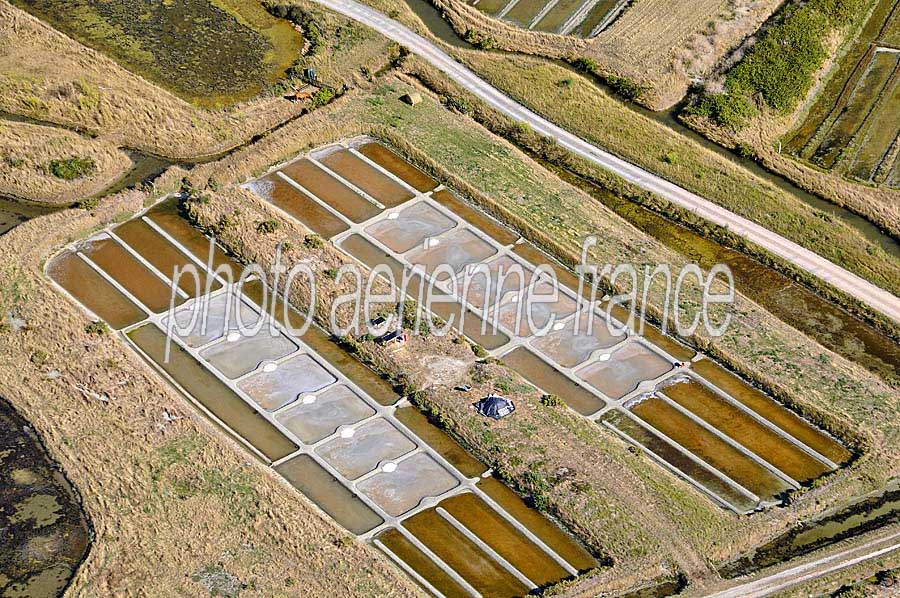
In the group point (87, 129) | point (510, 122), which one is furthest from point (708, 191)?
point (87, 129)

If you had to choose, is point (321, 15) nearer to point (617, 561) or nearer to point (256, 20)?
point (256, 20)

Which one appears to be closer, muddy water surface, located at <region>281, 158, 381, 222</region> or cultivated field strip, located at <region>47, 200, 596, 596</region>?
cultivated field strip, located at <region>47, 200, 596, 596</region>

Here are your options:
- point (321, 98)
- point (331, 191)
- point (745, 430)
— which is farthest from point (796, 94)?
point (331, 191)

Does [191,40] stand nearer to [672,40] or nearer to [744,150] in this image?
[672,40]

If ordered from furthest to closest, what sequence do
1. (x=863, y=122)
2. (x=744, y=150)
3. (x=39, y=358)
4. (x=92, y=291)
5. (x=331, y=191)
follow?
(x=863, y=122)
(x=744, y=150)
(x=331, y=191)
(x=92, y=291)
(x=39, y=358)

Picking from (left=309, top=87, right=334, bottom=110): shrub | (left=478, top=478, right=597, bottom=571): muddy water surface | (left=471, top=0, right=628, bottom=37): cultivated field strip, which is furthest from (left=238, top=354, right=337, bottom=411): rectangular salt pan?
(left=471, top=0, right=628, bottom=37): cultivated field strip

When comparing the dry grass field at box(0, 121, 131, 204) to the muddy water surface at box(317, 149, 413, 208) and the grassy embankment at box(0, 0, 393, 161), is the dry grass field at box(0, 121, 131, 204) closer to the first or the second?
the grassy embankment at box(0, 0, 393, 161)

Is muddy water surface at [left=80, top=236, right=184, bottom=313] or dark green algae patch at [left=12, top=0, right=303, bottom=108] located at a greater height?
dark green algae patch at [left=12, top=0, right=303, bottom=108]

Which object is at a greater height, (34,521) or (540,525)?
(540,525)
